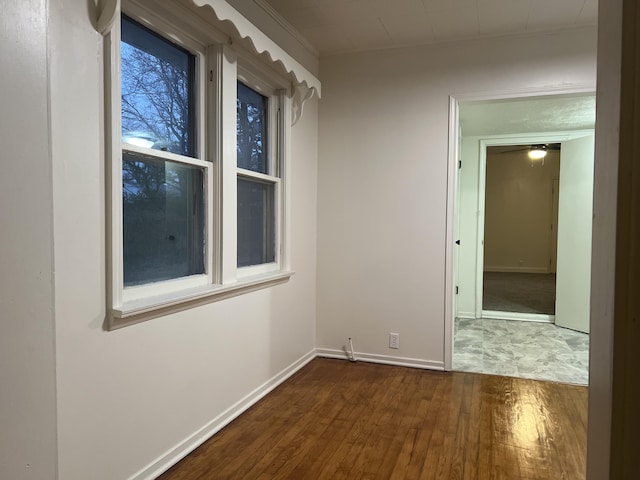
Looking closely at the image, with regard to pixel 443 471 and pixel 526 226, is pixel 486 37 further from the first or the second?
pixel 526 226

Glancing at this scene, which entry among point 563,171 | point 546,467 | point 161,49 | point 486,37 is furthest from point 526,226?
point 161,49

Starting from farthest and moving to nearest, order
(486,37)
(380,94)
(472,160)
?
(472,160) → (380,94) → (486,37)

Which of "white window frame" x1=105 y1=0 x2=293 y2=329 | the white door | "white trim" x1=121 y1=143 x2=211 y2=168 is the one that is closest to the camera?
"white window frame" x1=105 y1=0 x2=293 y2=329

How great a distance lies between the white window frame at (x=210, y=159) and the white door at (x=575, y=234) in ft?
10.9

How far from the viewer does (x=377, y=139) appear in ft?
11.4

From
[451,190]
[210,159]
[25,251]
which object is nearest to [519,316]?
[451,190]

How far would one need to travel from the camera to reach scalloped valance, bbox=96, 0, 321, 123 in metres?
1.58

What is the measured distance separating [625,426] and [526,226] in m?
9.72

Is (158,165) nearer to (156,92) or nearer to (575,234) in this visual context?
(156,92)

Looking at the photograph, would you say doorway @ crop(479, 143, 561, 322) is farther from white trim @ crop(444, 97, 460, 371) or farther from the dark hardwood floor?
the dark hardwood floor

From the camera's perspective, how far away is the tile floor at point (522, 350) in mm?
3367

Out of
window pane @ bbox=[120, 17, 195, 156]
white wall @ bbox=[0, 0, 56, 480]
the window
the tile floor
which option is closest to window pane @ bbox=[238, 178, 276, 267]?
the window

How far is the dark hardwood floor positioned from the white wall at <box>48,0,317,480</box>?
0.26 m

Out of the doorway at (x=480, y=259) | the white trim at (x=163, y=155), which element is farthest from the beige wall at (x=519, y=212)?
the white trim at (x=163, y=155)
